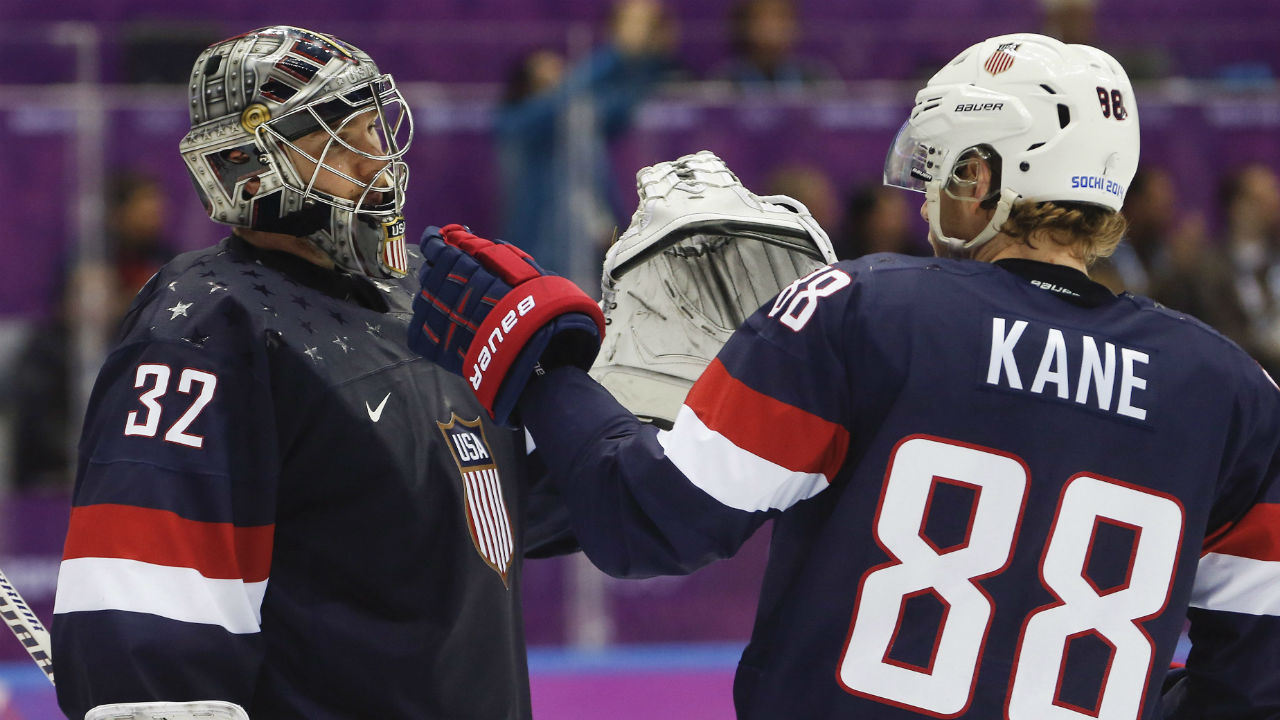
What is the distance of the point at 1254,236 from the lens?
6.12 metres

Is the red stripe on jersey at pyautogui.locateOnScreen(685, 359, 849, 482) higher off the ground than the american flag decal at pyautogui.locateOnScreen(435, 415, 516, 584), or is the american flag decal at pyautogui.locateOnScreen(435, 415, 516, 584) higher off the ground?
the red stripe on jersey at pyautogui.locateOnScreen(685, 359, 849, 482)

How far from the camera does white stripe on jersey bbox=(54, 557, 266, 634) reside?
1992 millimetres

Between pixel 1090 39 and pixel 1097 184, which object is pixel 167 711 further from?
pixel 1090 39

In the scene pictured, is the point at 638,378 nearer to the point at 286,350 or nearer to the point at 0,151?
the point at 286,350

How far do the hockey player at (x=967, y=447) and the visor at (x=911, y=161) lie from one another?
0.07 feet

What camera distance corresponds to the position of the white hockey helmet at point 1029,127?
1938 millimetres

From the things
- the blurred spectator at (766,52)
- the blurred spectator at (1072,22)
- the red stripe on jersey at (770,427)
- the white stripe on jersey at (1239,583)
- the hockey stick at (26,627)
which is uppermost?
the blurred spectator at (1072,22)

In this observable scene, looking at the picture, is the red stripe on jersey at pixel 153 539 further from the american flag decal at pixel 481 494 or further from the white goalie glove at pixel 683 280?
the white goalie glove at pixel 683 280

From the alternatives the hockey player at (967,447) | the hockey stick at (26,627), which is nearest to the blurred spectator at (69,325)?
the hockey stick at (26,627)

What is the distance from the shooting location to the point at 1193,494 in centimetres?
193

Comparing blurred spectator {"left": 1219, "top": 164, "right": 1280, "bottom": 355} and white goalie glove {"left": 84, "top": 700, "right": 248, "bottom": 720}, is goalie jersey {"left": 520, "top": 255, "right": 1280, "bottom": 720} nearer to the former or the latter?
white goalie glove {"left": 84, "top": 700, "right": 248, "bottom": 720}

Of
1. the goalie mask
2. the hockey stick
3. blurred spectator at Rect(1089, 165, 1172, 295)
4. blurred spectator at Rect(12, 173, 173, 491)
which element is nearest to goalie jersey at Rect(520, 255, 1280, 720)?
the goalie mask

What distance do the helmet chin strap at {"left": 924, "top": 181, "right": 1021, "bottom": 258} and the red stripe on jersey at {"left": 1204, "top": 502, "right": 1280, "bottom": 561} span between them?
513mm

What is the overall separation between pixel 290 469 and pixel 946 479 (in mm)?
910
